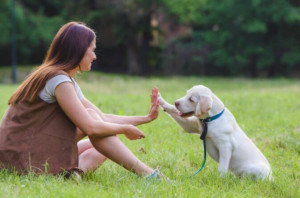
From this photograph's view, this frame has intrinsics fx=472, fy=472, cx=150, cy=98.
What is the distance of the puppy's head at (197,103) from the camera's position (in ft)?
14.9

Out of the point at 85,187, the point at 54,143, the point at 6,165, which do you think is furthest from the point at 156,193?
the point at 6,165

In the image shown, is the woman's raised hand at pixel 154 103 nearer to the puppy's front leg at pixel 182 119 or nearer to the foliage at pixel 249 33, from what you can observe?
the puppy's front leg at pixel 182 119

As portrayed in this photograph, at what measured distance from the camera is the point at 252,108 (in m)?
9.73

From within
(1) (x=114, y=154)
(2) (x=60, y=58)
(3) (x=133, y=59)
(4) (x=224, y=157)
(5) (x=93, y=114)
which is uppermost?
(2) (x=60, y=58)

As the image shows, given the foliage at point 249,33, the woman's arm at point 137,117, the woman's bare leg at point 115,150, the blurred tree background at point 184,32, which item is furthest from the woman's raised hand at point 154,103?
the foliage at point 249,33

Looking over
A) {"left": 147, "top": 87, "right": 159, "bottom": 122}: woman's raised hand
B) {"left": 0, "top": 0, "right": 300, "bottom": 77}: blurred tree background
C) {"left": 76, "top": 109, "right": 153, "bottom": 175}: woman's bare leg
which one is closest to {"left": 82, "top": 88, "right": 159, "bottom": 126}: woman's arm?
{"left": 147, "top": 87, "right": 159, "bottom": 122}: woman's raised hand

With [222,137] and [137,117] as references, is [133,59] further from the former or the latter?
[222,137]

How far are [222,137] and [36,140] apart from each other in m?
1.79

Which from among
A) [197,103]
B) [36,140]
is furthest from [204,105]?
[36,140]

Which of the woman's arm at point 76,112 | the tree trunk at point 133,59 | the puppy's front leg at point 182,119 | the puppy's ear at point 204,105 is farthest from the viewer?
the tree trunk at point 133,59

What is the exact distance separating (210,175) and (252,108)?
5.36 meters

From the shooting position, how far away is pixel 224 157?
4.60 metres

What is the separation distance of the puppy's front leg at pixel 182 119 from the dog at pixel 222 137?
7 cm

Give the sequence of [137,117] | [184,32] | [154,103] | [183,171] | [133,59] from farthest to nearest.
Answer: [184,32] < [133,59] < [183,171] < [137,117] < [154,103]
